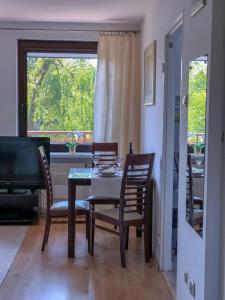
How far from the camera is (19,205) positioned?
554cm

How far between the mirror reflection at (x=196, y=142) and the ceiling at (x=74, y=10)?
7.43ft

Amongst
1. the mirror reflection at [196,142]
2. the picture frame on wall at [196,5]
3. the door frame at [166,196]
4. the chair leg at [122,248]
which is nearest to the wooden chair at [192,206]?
the mirror reflection at [196,142]

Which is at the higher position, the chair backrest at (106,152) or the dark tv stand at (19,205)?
the chair backrest at (106,152)

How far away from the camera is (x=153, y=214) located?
14.6 feet

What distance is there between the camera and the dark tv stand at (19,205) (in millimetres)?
5457

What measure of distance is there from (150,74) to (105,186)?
1.28m

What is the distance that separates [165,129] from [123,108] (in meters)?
1.89

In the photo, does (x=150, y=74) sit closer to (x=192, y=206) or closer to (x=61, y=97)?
(x=61, y=97)

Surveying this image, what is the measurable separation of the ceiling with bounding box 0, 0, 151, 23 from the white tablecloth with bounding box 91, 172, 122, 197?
6.15 ft

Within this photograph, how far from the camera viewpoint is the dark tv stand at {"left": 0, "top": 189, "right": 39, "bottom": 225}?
5457 mm

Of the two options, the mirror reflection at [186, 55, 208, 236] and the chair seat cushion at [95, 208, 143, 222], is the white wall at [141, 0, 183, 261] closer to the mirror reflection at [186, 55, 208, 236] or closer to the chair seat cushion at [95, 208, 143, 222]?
the chair seat cushion at [95, 208, 143, 222]

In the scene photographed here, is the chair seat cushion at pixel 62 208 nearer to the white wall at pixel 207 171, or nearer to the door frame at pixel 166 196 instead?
the door frame at pixel 166 196

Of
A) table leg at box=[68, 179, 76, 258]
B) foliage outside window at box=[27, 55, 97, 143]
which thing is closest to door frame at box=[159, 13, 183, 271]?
table leg at box=[68, 179, 76, 258]

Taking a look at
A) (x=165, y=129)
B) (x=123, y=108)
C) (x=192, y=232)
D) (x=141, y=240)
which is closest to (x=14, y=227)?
(x=141, y=240)
